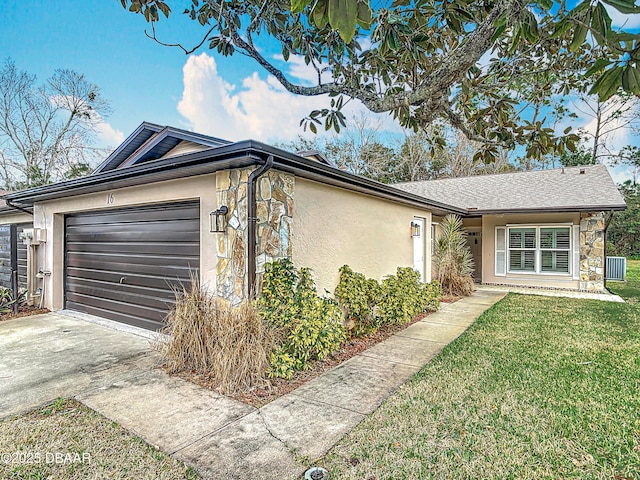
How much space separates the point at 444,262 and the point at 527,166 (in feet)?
62.0

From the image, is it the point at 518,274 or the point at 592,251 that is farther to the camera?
the point at 518,274

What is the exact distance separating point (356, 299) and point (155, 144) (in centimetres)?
462

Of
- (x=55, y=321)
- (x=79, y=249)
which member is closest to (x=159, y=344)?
(x=55, y=321)

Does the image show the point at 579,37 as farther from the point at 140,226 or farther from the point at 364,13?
the point at 140,226

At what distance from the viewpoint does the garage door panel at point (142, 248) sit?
562 centimetres

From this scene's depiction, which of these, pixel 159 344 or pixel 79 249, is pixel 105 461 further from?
pixel 79 249

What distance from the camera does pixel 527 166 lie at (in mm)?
25250

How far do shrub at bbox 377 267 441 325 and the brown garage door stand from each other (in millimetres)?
3620

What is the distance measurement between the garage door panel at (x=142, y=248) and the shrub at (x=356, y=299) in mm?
2478

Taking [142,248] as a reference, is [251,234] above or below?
above

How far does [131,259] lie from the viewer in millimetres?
6625

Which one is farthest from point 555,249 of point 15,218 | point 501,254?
point 15,218

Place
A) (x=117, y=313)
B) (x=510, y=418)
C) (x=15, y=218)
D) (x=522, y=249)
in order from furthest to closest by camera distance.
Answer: (x=522, y=249), (x=15, y=218), (x=117, y=313), (x=510, y=418)

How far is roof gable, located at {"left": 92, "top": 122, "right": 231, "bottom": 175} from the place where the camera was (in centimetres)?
600
